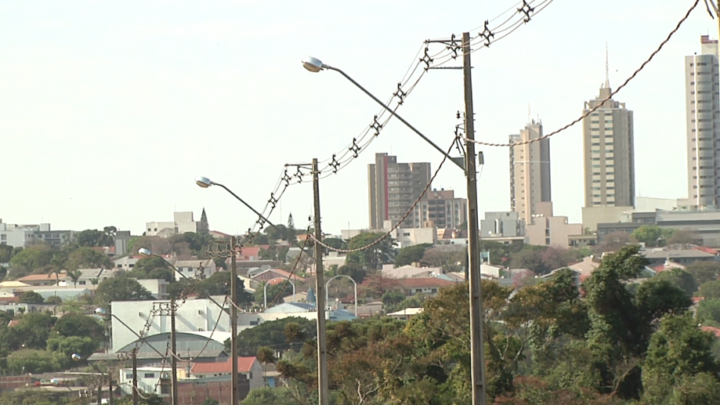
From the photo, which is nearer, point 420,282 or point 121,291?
point 121,291

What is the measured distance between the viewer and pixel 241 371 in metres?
86.5

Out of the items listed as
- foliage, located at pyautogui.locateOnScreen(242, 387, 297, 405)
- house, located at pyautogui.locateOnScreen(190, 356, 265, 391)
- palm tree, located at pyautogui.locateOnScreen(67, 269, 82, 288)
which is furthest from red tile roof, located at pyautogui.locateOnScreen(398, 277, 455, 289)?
foliage, located at pyautogui.locateOnScreen(242, 387, 297, 405)

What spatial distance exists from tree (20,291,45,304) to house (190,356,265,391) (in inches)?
2669

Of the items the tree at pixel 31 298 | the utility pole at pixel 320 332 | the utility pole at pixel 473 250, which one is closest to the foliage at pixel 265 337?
the tree at pixel 31 298

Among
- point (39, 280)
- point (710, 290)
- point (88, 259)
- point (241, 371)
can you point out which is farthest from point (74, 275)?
point (241, 371)

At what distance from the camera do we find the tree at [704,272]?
517ft

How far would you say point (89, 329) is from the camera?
123438 mm

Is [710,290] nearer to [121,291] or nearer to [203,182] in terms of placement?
[121,291]

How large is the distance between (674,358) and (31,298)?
122903 millimetres

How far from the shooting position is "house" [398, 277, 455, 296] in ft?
514

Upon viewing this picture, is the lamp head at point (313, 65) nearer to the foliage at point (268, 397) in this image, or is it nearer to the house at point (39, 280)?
the foliage at point (268, 397)

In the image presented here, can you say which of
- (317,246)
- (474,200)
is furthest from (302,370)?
(474,200)

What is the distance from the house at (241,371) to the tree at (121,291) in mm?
60864

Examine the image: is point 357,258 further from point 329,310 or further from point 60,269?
point 329,310
